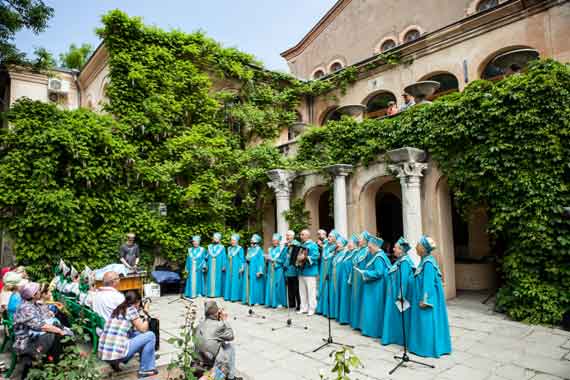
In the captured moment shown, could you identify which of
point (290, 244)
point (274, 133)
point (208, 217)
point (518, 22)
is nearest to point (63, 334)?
point (290, 244)

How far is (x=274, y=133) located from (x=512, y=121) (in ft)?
34.3

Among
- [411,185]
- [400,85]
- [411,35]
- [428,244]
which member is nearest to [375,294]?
[428,244]

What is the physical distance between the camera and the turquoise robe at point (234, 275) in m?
11.3

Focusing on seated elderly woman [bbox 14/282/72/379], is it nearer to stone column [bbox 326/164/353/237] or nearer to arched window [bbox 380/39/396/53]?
stone column [bbox 326/164/353/237]

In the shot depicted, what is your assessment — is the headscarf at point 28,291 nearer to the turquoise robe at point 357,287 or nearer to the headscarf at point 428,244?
the turquoise robe at point 357,287

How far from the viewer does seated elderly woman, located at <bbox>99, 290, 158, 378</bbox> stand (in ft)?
16.7

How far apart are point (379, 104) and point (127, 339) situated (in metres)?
15.1

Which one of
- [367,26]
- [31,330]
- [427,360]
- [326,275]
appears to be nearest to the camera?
[31,330]

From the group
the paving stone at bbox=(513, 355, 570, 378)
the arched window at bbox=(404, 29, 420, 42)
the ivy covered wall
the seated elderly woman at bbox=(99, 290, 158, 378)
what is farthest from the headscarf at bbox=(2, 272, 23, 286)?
the arched window at bbox=(404, 29, 420, 42)

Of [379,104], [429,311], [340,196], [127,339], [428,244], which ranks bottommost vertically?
[127,339]

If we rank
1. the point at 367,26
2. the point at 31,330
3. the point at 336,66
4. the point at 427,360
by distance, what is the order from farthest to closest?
the point at 336,66
the point at 367,26
the point at 427,360
the point at 31,330

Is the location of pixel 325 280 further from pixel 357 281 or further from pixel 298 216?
pixel 298 216

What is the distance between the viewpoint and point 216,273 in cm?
1185

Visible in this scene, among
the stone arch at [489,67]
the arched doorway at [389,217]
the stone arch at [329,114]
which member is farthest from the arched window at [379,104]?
the stone arch at [489,67]
